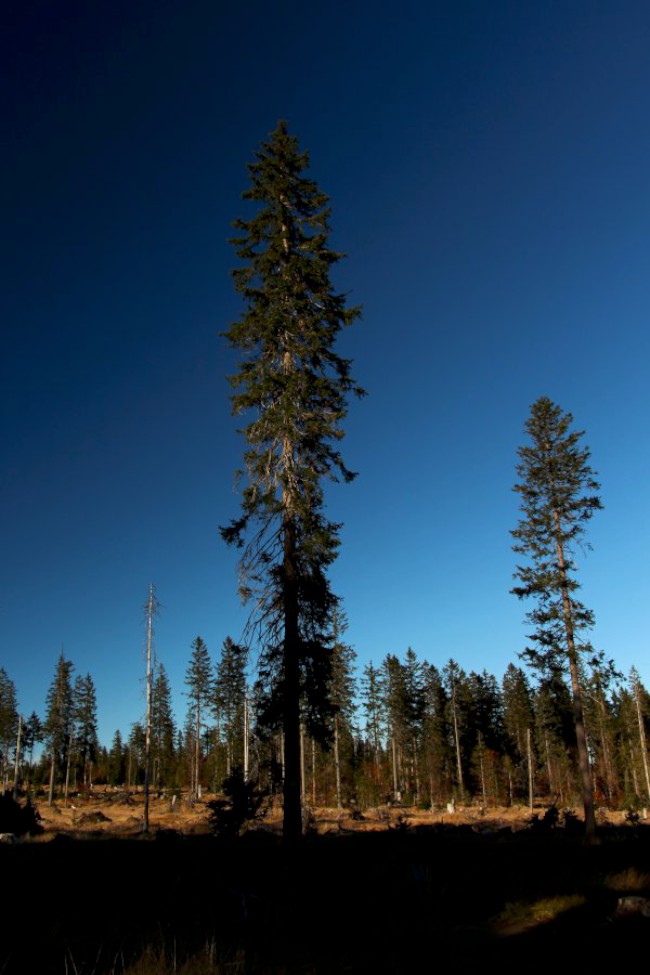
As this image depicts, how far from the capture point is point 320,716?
15633mm

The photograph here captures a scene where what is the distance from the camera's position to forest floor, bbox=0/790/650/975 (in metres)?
6.49

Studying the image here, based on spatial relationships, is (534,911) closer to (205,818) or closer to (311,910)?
(311,910)

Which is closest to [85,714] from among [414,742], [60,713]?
[60,713]

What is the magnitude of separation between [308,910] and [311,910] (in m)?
0.05

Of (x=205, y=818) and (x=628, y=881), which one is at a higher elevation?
(x=628, y=881)

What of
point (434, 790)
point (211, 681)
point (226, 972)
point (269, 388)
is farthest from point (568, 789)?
point (226, 972)

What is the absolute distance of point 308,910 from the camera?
9625 millimetres

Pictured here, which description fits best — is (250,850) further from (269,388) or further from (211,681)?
(211,681)

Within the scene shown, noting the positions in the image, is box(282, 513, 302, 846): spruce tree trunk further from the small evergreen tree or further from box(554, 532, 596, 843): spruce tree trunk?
the small evergreen tree

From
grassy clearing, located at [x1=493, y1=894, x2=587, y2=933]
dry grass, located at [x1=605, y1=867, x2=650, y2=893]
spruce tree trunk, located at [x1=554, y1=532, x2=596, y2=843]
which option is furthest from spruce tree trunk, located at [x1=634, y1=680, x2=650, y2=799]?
grassy clearing, located at [x1=493, y1=894, x2=587, y2=933]

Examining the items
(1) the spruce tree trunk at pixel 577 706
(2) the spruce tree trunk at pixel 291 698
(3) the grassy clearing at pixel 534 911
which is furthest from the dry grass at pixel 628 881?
(1) the spruce tree trunk at pixel 577 706

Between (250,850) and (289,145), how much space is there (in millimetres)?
20298

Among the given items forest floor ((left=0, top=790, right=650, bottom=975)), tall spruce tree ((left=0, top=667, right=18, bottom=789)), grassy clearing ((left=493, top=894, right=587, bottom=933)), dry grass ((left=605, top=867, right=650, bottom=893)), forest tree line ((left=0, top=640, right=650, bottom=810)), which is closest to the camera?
forest floor ((left=0, top=790, right=650, bottom=975))

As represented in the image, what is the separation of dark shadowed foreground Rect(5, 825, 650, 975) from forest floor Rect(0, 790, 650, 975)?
33 millimetres
